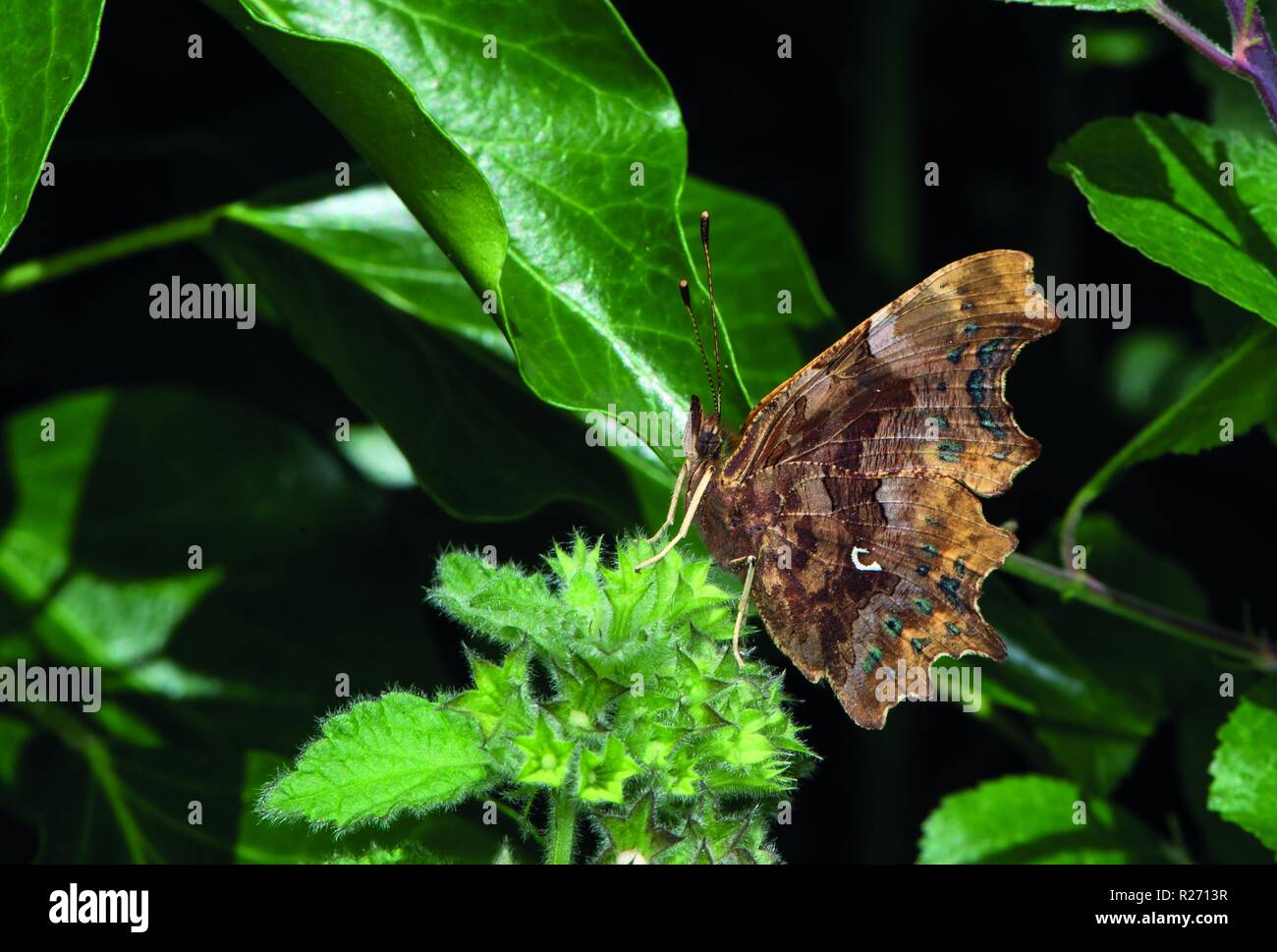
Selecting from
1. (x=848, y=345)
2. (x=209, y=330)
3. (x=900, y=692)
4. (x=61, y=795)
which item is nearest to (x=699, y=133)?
(x=209, y=330)

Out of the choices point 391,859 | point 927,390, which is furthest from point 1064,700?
point 391,859

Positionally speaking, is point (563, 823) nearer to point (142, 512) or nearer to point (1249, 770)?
point (1249, 770)

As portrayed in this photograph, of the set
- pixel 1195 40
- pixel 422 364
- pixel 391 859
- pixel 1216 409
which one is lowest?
pixel 391 859

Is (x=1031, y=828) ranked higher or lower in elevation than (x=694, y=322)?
lower

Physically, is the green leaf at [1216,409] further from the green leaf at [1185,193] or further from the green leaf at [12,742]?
the green leaf at [12,742]

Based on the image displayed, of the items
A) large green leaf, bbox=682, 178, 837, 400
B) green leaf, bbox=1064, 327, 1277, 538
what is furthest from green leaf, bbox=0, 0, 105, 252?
green leaf, bbox=1064, 327, 1277, 538

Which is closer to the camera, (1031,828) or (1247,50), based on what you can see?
(1247,50)

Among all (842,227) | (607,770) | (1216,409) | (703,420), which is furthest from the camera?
(842,227)
